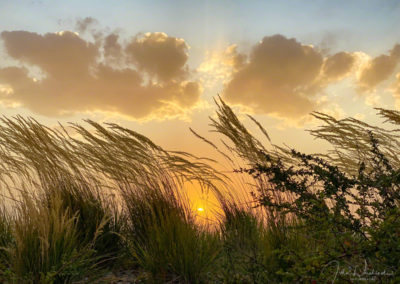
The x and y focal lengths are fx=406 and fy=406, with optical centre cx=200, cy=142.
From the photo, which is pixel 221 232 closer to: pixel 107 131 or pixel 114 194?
pixel 114 194

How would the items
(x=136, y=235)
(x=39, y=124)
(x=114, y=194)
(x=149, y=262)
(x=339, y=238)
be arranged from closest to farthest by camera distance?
1. (x=339, y=238)
2. (x=149, y=262)
3. (x=136, y=235)
4. (x=114, y=194)
5. (x=39, y=124)

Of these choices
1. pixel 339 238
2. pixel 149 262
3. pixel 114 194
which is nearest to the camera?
pixel 339 238

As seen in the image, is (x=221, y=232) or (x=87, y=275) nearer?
(x=87, y=275)

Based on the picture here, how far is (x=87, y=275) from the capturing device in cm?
385

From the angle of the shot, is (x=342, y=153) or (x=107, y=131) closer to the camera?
(x=107, y=131)

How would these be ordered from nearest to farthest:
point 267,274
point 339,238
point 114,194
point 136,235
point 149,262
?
point 339,238, point 267,274, point 149,262, point 136,235, point 114,194

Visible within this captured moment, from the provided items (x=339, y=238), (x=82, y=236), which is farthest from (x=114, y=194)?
(x=339, y=238)

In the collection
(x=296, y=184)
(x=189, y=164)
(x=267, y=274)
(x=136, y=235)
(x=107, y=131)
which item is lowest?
(x=267, y=274)

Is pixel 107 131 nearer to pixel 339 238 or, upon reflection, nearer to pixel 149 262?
pixel 149 262

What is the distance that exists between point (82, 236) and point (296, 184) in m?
2.33

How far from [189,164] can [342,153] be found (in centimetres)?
205

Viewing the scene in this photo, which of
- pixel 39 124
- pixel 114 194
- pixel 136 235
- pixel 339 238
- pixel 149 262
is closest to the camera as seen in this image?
pixel 339 238

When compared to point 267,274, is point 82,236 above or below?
above

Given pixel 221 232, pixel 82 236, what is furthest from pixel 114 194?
pixel 221 232
